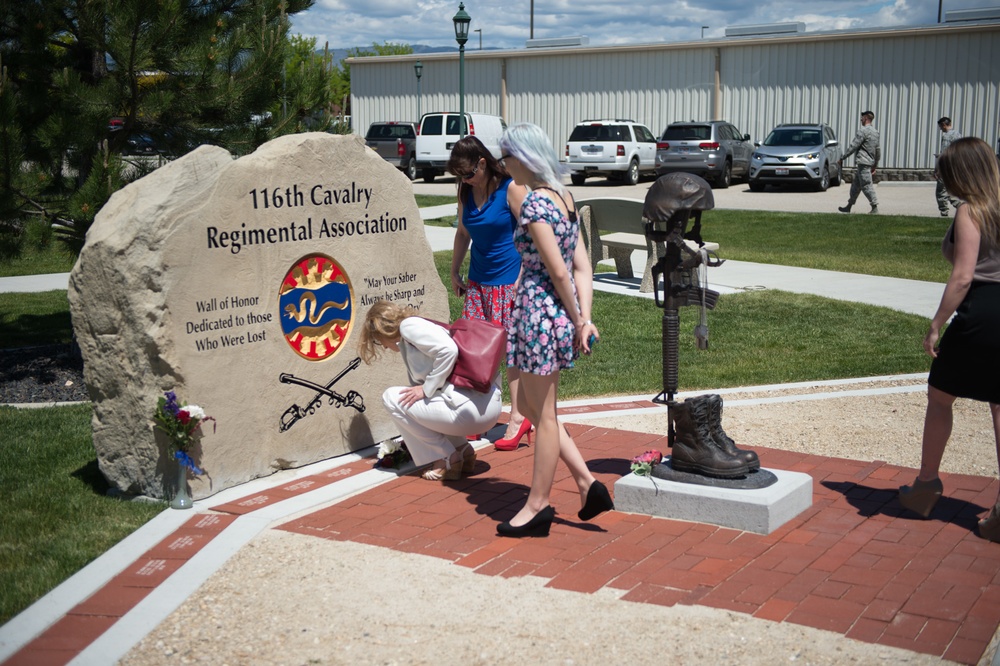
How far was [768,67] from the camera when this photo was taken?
31047 millimetres

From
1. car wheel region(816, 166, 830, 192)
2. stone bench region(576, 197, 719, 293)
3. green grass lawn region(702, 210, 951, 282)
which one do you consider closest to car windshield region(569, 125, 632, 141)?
car wheel region(816, 166, 830, 192)

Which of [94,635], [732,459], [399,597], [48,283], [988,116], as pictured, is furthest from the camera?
[988,116]

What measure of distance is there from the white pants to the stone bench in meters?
6.30

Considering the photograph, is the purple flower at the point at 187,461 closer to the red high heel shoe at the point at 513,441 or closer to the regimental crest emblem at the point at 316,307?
the regimental crest emblem at the point at 316,307

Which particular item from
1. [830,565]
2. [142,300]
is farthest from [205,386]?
[830,565]

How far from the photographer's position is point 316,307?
19.7 feet

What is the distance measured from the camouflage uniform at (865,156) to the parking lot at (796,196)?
0.55 m

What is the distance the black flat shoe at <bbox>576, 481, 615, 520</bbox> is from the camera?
476cm

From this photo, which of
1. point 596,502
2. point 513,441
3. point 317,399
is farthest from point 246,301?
point 596,502

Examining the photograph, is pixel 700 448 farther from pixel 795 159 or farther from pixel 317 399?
pixel 795 159

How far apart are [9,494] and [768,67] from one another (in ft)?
95.7

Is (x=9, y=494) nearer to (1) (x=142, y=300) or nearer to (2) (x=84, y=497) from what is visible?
(2) (x=84, y=497)

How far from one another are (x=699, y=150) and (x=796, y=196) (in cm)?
344

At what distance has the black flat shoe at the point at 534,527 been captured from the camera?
473cm
